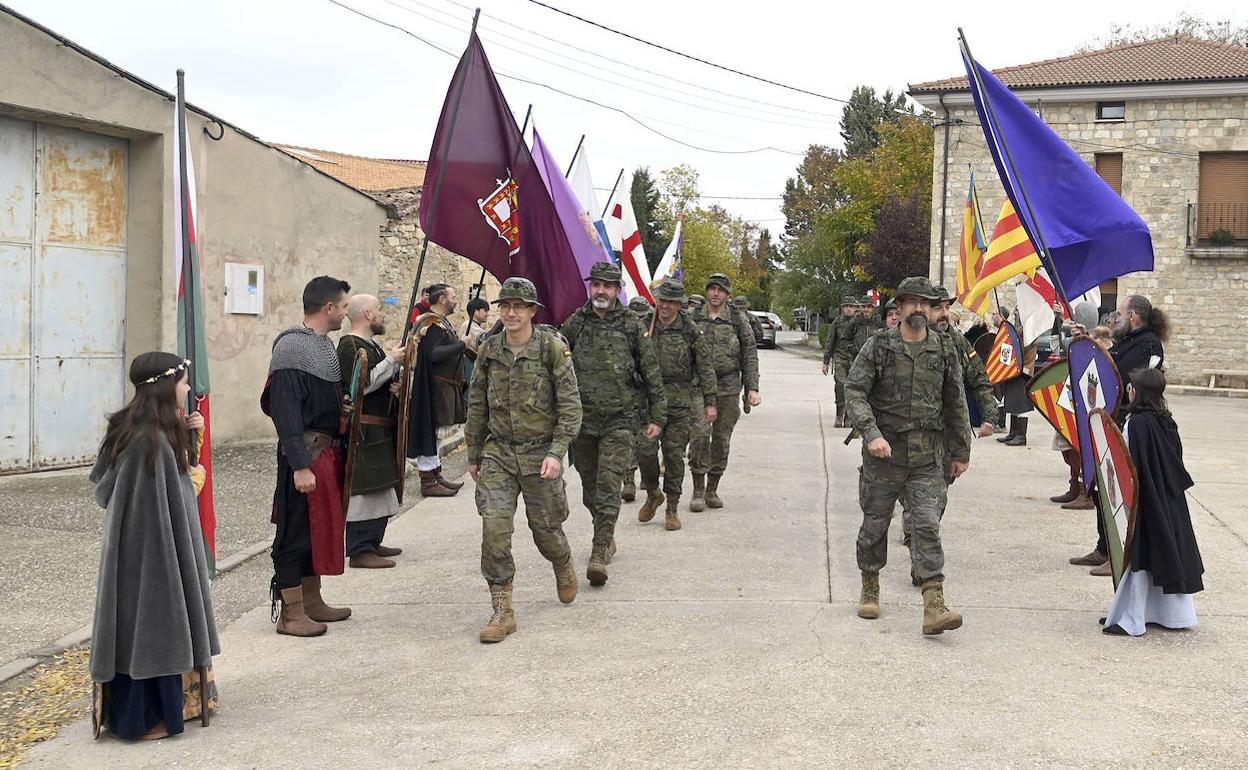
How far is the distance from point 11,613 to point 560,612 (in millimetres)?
3013

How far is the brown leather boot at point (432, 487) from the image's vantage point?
1059 centimetres

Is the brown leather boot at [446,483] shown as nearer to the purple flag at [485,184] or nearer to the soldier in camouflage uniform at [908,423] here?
the purple flag at [485,184]

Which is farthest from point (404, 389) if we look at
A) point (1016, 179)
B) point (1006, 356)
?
point (1006, 356)

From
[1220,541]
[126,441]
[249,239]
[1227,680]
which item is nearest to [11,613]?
[126,441]

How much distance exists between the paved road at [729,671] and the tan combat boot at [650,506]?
0.40 meters

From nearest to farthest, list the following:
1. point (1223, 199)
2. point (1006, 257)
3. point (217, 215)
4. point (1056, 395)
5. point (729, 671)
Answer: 1. point (729, 671)
2. point (1056, 395)
3. point (1006, 257)
4. point (217, 215)
5. point (1223, 199)

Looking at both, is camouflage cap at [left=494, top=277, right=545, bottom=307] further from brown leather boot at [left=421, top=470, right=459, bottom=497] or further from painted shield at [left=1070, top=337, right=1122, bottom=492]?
brown leather boot at [left=421, top=470, right=459, bottom=497]

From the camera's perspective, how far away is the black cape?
19.2ft

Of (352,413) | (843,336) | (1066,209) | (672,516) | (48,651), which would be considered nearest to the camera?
(48,651)

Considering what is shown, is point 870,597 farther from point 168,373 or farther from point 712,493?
point 168,373

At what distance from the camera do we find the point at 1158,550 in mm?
5883

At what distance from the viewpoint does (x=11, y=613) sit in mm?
6254

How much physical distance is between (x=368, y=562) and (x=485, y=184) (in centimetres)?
267

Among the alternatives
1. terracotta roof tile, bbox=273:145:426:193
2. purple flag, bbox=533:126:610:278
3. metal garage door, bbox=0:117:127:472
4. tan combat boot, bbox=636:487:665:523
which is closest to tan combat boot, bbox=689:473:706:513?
tan combat boot, bbox=636:487:665:523
